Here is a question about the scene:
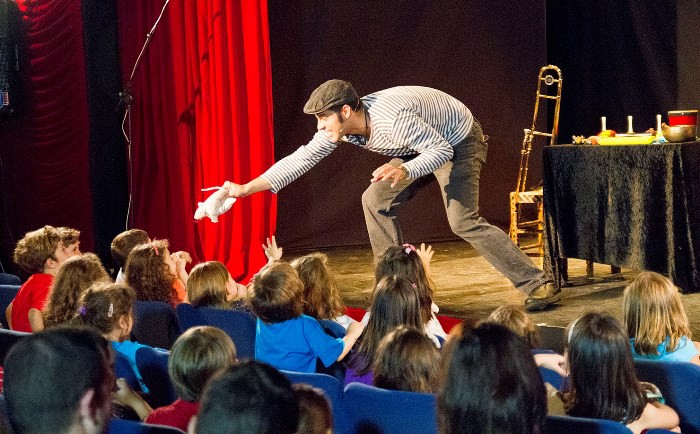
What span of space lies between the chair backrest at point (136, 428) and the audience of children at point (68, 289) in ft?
5.21

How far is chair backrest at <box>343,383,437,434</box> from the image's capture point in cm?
238

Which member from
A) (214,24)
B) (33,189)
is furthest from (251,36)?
(33,189)

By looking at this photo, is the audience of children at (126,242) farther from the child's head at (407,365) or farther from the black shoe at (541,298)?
the child's head at (407,365)

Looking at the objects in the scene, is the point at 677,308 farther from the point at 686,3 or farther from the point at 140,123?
the point at 686,3

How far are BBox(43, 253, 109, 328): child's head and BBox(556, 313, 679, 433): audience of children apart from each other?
85.2 inches

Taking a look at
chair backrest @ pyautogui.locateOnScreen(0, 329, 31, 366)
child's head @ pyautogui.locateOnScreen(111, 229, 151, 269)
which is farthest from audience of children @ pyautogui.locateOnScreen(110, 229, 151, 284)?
chair backrest @ pyautogui.locateOnScreen(0, 329, 31, 366)

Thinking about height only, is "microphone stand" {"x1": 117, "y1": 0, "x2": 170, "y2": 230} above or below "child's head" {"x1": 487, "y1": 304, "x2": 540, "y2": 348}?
above

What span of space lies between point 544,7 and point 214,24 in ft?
12.4

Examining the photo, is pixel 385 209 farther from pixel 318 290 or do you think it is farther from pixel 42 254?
pixel 42 254

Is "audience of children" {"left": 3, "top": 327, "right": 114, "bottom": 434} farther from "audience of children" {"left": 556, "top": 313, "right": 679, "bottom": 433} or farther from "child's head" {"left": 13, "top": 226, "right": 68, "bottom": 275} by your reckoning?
"child's head" {"left": 13, "top": 226, "right": 68, "bottom": 275}

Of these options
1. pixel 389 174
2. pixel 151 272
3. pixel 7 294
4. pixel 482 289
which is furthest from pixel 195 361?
pixel 482 289

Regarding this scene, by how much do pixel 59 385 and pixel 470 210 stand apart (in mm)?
3682

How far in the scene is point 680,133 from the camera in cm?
516

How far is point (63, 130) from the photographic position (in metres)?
7.59
